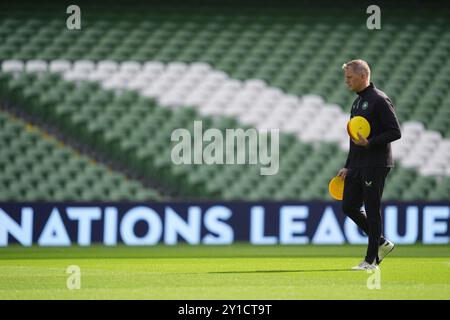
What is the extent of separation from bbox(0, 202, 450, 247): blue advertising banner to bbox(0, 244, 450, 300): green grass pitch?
0.20 meters

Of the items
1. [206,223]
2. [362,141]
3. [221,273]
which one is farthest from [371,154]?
[206,223]

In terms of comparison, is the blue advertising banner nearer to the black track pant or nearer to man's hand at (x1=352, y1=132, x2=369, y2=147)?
the black track pant

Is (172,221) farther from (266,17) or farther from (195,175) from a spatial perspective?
(266,17)

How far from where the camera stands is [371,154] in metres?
6.94

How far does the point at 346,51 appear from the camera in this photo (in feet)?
50.6

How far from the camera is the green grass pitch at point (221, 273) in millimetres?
5770

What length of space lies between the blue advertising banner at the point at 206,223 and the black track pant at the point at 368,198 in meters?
3.77

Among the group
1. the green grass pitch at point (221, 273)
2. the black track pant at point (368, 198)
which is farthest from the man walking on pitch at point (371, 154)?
the green grass pitch at point (221, 273)

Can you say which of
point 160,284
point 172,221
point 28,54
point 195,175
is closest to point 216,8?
point 28,54

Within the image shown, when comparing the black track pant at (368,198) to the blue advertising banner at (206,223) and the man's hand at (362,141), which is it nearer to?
the man's hand at (362,141)

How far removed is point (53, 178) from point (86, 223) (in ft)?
6.31

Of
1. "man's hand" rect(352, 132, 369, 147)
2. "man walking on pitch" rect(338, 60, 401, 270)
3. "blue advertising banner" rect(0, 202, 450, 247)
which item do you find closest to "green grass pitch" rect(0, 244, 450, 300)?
"blue advertising banner" rect(0, 202, 450, 247)

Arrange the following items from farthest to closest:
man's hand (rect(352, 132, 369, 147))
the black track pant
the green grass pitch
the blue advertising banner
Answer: the blue advertising banner → the black track pant → man's hand (rect(352, 132, 369, 147)) → the green grass pitch

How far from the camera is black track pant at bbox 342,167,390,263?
6.90m
